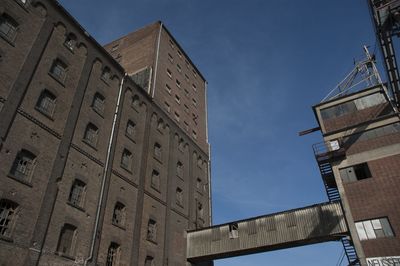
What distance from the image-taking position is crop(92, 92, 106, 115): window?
20766 mm

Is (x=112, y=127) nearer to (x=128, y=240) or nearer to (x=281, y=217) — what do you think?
(x=128, y=240)

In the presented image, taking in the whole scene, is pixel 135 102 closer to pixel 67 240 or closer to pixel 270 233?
pixel 67 240

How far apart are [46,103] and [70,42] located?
17.3 feet

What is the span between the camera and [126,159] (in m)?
22.2

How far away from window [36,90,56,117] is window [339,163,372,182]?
17.8 meters

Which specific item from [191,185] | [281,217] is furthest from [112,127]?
[281,217]

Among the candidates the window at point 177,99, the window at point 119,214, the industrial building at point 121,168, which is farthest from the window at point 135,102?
the window at point 119,214

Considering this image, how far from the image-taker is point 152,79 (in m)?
29.8

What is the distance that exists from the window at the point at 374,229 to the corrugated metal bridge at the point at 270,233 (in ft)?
3.10

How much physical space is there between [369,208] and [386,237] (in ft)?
5.81

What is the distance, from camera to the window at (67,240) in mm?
15445

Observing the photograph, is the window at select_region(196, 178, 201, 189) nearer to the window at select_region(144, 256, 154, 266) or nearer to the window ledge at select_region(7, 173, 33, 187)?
the window at select_region(144, 256, 154, 266)

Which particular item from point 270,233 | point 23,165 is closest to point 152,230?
point 270,233

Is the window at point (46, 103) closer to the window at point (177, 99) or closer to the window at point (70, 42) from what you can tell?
the window at point (70, 42)
